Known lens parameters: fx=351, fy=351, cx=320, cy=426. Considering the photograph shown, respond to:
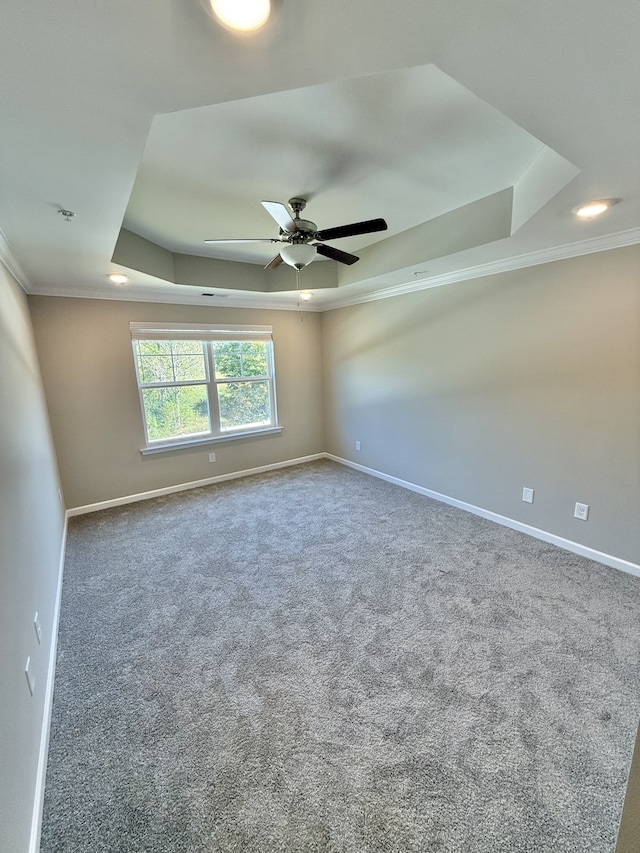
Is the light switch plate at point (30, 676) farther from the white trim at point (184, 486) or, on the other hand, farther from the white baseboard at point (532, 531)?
the white baseboard at point (532, 531)

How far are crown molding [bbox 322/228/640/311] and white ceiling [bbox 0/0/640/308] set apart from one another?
17mm

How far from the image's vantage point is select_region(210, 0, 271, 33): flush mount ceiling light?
0.76 m

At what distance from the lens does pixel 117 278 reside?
3.18 meters

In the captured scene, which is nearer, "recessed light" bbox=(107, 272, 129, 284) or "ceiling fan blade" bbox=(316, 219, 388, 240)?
"ceiling fan blade" bbox=(316, 219, 388, 240)

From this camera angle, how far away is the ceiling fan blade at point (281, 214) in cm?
196

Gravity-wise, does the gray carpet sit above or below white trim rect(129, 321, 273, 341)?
below

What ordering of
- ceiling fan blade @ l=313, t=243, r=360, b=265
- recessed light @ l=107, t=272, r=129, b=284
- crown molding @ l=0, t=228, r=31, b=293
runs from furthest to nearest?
recessed light @ l=107, t=272, r=129, b=284, ceiling fan blade @ l=313, t=243, r=360, b=265, crown molding @ l=0, t=228, r=31, b=293

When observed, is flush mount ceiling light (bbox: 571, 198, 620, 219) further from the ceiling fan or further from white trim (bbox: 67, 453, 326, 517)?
white trim (bbox: 67, 453, 326, 517)

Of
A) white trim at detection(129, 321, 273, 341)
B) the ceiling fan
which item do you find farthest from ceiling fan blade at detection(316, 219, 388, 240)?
white trim at detection(129, 321, 273, 341)

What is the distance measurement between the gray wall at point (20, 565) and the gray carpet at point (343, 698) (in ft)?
0.70

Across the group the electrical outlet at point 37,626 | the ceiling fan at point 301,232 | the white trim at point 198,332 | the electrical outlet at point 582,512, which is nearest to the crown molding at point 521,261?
the ceiling fan at point 301,232

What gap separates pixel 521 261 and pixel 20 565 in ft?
12.4

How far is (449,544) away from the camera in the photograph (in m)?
3.00

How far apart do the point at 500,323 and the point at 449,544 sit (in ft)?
6.49
